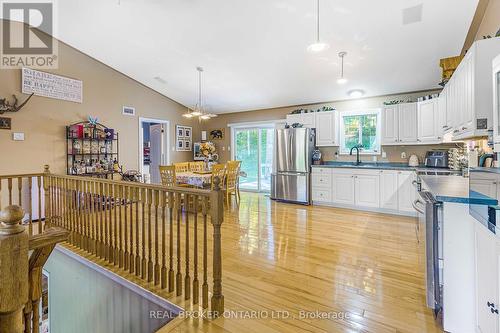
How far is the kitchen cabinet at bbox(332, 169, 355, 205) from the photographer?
17.1 ft

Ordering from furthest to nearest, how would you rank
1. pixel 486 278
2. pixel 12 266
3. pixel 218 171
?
pixel 218 171 → pixel 486 278 → pixel 12 266

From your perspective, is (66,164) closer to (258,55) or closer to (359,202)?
(258,55)

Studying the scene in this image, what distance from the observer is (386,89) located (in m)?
5.11

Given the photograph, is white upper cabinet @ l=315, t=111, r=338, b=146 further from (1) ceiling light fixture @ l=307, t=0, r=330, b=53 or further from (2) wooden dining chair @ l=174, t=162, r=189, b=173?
(2) wooden dining chair @ l=174, t=162, r=189, b=173

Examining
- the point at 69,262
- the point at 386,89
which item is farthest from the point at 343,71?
the point at 69,262

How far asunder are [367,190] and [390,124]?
4.54 feet

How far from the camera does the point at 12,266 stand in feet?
2.44

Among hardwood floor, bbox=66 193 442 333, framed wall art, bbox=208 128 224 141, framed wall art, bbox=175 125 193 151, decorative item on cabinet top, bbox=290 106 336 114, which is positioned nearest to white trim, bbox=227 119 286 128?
framed wall art, bbox=208 128 224 141

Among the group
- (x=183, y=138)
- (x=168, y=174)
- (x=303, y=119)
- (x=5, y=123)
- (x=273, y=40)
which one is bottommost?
(x=168, y=174)

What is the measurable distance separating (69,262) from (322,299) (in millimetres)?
3029

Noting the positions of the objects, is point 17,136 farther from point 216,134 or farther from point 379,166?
point 379,166

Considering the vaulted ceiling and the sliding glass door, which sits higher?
the vaulted ceiling

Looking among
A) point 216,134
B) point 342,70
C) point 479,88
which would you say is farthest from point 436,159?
point 216,134

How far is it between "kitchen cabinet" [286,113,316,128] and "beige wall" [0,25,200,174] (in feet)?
10.9
